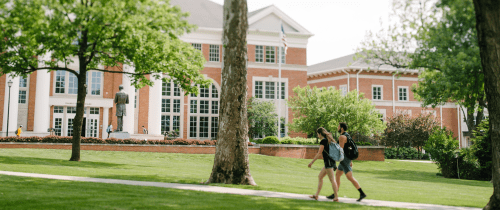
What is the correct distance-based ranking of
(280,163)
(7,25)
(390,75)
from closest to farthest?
(7,25)
(280,163)
(390,75)

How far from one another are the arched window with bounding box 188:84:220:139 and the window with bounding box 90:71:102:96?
29.9 ft

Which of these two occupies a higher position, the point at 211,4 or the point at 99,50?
the point at 211,4

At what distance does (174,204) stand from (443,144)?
1857 centimetres

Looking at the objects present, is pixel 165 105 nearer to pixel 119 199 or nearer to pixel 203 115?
pixel 203 115

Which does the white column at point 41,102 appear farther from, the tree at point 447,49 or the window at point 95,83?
the tree at point 447,49

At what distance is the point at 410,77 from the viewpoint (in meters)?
49.8

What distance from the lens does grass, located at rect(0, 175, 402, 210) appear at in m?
7.12

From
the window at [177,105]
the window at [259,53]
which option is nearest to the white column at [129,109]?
the window at [177,105]

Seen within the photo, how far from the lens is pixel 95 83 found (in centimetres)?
3503

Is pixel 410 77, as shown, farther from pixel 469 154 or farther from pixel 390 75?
pixel 469 154

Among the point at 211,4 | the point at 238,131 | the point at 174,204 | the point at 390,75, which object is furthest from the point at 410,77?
the point at 174,204

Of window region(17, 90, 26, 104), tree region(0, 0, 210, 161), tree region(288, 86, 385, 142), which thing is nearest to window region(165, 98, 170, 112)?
window region(17, 90, 26, 104)

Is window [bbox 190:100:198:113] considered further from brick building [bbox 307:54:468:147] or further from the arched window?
brick building [bbox 307:54:468:147]

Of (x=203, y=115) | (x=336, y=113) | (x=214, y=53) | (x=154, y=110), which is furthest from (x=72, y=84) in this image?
(x=336, y=113)
